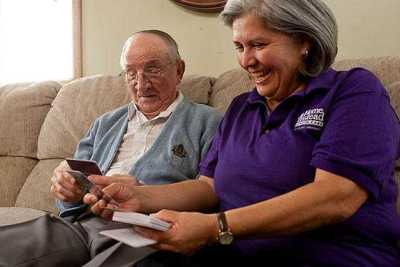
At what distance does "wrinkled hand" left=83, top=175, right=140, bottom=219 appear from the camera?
122cm

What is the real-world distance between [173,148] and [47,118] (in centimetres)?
80

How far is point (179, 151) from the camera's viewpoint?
1.57 metres

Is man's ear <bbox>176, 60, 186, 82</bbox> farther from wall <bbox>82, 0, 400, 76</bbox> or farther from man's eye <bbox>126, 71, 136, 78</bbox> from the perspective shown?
wall <bbox>82, 0, 400, 76</bbox>

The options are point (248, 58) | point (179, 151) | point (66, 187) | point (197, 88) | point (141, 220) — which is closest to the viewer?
point (141, 220)

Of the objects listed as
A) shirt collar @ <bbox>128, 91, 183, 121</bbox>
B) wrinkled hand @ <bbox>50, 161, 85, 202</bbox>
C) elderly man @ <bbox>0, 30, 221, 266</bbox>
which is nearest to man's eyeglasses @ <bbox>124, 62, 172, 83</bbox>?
elderly man @ <bbox>0, 30, 221, 266</bbox>

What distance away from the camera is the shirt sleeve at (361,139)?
36.8 inches

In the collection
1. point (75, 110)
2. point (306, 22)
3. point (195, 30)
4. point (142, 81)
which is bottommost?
point (75, 110)

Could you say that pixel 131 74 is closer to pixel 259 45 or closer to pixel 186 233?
pixel 259 45

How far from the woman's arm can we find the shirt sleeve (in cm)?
3

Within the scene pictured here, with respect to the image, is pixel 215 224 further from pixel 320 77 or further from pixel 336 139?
pixel 320 77

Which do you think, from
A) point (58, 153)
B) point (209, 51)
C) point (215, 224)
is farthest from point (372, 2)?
point (58, 153)

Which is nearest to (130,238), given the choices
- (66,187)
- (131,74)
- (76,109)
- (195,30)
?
(66,187)

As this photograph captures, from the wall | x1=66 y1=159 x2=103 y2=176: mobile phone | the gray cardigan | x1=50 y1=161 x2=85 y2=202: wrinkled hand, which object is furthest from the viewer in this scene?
the wall

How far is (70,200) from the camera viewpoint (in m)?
1.42
